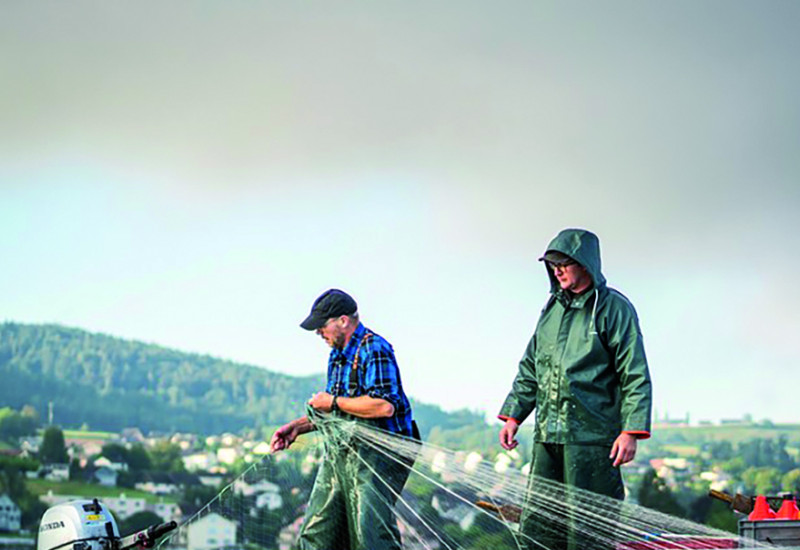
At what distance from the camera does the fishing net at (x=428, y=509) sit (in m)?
5.81

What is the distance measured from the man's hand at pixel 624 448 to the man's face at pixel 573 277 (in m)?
0.76

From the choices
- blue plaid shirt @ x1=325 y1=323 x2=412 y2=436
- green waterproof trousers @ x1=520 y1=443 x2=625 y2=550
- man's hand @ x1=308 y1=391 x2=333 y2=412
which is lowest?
green waterproof trousers @ x1=520 y1=443 x2=625 y2=550

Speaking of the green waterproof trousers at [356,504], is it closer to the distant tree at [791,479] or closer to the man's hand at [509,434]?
the man's hand at [509,434]

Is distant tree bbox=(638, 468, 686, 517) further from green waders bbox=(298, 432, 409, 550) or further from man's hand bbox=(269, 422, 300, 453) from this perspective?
green waders bbox=(298, 432, 409, 550)

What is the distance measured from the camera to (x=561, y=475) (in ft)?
20.4

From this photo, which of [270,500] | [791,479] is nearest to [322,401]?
[270,500]

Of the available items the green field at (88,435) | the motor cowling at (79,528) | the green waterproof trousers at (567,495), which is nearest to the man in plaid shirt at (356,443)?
the green waterproof trousers at (567,495)

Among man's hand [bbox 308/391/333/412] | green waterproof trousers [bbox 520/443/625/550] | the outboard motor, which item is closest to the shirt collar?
man's hand [bbox 308/391/333/412]

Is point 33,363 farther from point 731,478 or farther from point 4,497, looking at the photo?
point 731,478

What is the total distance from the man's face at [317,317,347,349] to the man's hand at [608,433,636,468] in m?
1.36

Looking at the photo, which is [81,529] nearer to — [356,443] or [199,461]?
[356,443]

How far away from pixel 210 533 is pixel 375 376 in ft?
4.06

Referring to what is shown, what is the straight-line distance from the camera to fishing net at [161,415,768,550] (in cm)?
581

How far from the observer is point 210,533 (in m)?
6.44
